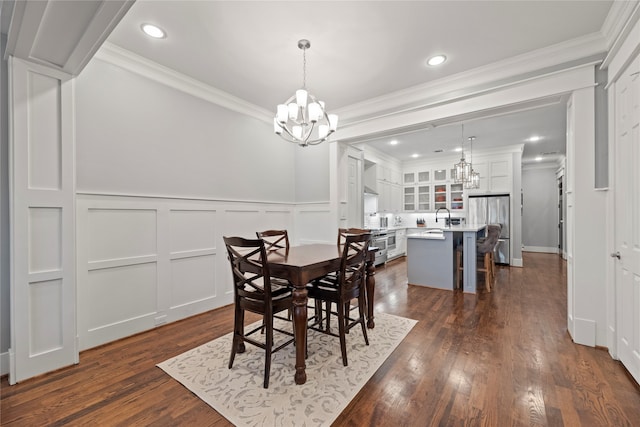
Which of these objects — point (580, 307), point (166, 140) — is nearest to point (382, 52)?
point (166, 140)

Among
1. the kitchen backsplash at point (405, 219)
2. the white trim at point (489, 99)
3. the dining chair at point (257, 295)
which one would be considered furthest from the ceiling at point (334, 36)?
the kitchen backsplash at point (405, 219)

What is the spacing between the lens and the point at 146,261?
274 centimetres

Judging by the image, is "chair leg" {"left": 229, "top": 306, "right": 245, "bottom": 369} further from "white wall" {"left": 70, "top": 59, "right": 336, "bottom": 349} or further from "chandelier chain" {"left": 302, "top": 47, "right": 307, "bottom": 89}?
"chandelier chain" {"left": 302, "top": 47, "right": 307, "bottom": 89}

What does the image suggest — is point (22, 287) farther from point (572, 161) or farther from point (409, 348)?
point (572, 161)

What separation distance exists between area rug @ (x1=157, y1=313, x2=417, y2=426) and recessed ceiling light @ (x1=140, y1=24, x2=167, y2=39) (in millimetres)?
2765

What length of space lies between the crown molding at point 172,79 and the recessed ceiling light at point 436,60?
2.30 m

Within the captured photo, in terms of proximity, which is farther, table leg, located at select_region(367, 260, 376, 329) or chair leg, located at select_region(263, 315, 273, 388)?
table leg, located at select_region(367, 260, 376, 329)

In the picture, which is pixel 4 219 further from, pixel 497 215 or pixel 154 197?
pixel 497 215

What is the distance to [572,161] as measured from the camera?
8.20 ft

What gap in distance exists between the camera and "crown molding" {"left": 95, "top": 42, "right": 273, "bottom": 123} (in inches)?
98.7

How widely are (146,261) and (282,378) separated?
72.1 inches

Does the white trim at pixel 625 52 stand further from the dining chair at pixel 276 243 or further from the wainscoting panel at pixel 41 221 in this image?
the wainscoting panel at pixel 41 221

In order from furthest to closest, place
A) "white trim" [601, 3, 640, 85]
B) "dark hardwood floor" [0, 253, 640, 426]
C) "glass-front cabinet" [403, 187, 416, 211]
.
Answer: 1. "glass-front cabinet" [403, 187, 416, 211]
2. "white trim" [601, 3, 640, 85]
3. "dark hardwood floor" [0, 253, 640, 426]

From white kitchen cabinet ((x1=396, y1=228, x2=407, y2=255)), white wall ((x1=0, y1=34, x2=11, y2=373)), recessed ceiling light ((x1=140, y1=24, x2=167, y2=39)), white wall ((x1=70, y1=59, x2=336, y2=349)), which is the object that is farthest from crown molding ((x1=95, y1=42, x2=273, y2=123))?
white kitchen cabinet ((x1=396, y1=228, x2=407, y2=255))
